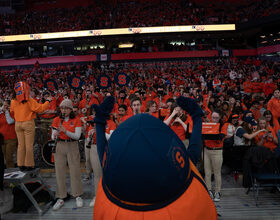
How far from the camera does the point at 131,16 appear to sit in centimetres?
2919

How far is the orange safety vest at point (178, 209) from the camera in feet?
3.14

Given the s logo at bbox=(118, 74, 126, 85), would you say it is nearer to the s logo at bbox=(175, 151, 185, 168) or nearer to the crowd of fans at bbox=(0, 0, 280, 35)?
the s logo at bbox=(175, 151, 185, 168)

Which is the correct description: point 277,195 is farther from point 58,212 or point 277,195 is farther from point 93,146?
point 58,212

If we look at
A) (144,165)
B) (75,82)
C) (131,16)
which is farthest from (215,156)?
(131,16)

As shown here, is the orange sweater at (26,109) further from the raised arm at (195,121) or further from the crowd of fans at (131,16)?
the crowd of fans at (131,16)

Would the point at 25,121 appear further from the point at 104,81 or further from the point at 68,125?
the point at 104,81

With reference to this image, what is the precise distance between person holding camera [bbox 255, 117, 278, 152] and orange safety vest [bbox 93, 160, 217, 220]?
→ 4.47 meters

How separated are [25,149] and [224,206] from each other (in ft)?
14.2

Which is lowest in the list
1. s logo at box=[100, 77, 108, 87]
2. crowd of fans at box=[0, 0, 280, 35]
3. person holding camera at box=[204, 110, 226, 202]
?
person holding camera at box=[204, 110, 226, 202]

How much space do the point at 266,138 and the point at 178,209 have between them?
4.81 m

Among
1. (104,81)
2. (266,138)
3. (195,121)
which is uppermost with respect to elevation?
(104,81)

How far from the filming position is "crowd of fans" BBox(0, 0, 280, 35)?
27375 mm

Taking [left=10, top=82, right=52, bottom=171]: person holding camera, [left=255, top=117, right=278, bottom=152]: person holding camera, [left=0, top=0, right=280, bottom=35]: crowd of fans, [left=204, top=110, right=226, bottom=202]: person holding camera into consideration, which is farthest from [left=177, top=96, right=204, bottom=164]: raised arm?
[left=0, top=0, right=280, bottom=35]: crowd of fans

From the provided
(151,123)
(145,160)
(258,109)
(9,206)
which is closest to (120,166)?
(145,160)
